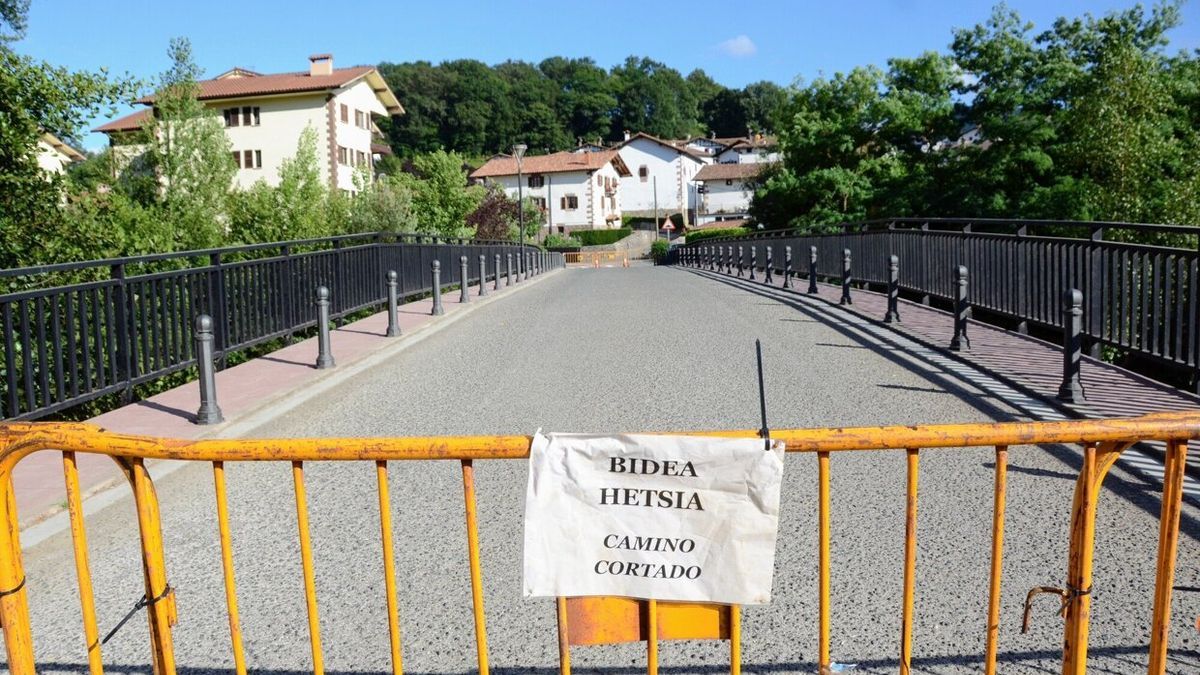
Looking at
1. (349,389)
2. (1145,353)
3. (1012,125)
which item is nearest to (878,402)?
(1145,353)

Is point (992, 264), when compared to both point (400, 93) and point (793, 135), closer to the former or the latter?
point (793, 135)

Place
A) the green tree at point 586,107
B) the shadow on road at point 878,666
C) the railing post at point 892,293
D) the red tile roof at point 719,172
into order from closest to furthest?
the shadow on road at point 878,666
the railing post at point 892,293
the red tile roof at point 719,172
the green tree at point 586,107

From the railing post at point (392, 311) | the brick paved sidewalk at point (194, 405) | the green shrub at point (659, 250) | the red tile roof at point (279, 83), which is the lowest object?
the green shrub at point (659, 250)

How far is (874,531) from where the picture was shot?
17.7ft

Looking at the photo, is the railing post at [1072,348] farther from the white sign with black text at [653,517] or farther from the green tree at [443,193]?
the green tree at [443,193]

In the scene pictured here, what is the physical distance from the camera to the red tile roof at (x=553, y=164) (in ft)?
372

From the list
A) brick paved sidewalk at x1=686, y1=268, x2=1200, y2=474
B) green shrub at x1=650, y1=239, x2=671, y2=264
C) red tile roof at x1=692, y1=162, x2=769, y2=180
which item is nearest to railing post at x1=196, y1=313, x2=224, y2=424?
brick paved sidewalk at x1=686, y1=268, x2=1200, y2=474

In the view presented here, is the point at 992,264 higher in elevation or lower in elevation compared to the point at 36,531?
higher

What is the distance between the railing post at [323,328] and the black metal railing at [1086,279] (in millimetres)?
7096

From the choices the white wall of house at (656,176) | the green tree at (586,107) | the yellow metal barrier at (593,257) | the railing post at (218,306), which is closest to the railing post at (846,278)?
the railing post at (218,306)

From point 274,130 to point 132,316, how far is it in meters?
62.5

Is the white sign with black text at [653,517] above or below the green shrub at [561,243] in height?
above

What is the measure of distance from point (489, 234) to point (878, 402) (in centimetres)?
6099

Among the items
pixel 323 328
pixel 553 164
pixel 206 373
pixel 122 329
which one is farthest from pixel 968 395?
pixel 553 164
